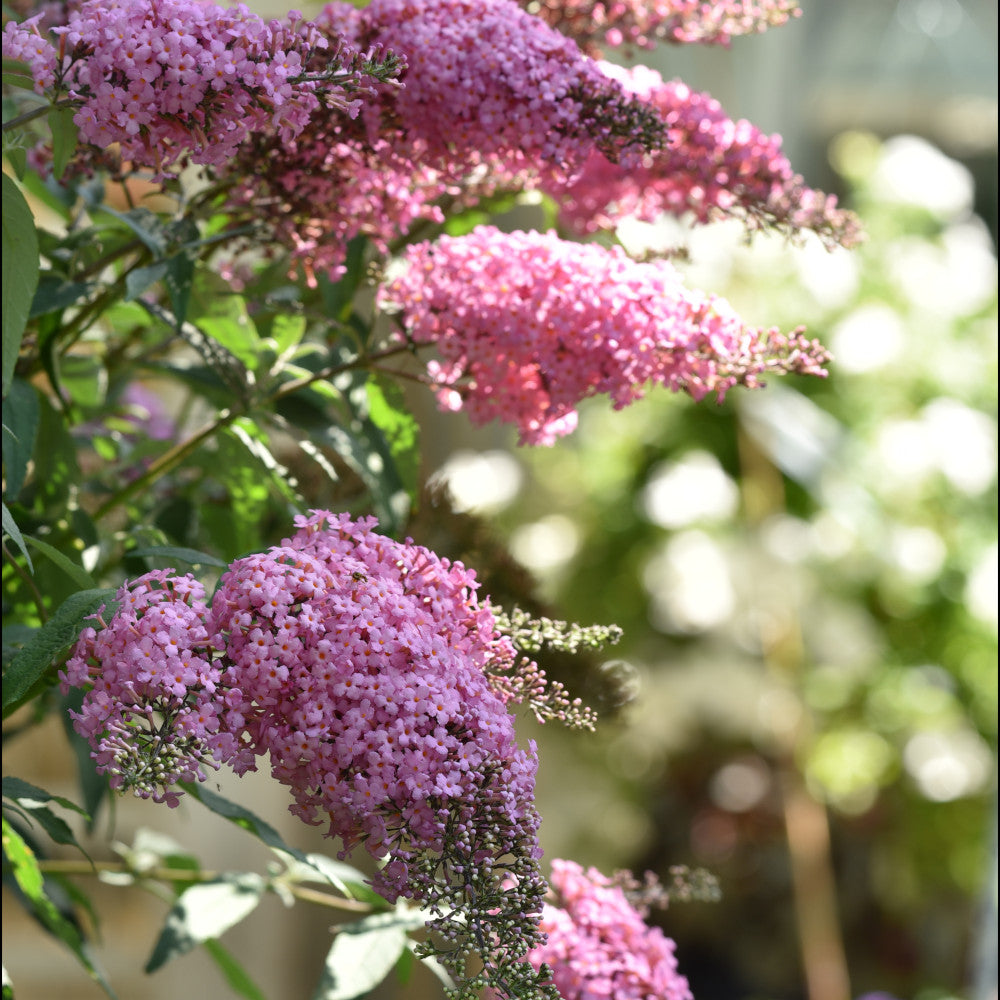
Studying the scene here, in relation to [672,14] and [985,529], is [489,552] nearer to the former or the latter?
[672,14]

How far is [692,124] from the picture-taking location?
591 millimetres

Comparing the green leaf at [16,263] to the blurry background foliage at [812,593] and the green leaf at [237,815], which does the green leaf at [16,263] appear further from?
the blurry background foliage at [812,593]

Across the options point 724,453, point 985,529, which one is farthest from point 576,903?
point 724,453

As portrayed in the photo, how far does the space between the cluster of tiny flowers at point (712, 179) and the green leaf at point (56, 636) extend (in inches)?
11.5

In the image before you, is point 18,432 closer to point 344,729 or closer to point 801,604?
point 344,729

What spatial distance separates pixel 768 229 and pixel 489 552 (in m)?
0.22

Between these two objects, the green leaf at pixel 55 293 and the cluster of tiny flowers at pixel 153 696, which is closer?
the cluster of tiny flowers at pixel 153 696

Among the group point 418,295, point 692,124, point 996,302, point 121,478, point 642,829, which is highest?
point 996,302

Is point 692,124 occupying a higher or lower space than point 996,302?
lower

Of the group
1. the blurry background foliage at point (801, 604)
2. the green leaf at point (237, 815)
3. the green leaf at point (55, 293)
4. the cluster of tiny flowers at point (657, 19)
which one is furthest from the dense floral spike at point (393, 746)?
the blurry background foliage at point (801, 604)

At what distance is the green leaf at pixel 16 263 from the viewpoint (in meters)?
0.50

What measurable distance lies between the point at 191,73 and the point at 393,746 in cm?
22

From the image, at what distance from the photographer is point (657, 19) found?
64 centimetres

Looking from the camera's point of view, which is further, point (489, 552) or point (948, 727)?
point (948, 727)
